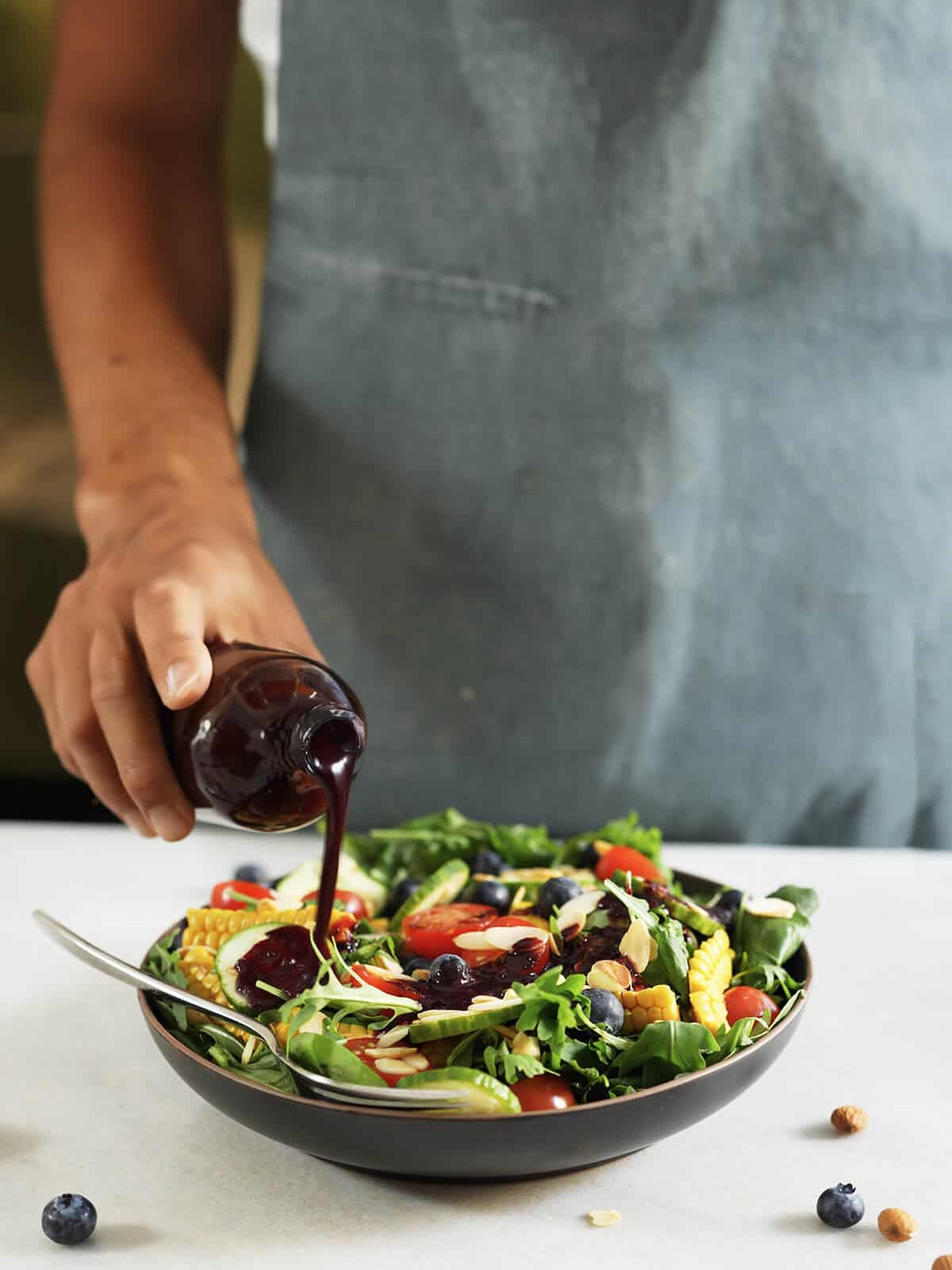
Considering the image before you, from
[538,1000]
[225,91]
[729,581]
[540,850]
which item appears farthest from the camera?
[225,91]

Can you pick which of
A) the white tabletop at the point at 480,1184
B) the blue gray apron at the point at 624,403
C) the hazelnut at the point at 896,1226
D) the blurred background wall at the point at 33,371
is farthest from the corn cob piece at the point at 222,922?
the blurred background wall at the point at 33,371

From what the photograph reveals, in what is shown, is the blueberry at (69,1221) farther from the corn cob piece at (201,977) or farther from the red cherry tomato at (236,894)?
the red cherry tomato at (236,894)

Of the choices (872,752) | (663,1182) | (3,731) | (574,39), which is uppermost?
(574,39)

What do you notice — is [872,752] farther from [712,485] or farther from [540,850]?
[540,850]

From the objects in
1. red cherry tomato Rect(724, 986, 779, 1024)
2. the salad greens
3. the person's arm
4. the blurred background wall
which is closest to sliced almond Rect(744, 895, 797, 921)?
the salad greens

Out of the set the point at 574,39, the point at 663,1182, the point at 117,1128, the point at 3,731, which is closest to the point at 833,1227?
the point at 663,1182

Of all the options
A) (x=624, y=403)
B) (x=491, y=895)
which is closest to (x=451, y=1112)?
(x=491, y=895)

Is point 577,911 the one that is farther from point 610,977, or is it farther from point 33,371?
point 33,371

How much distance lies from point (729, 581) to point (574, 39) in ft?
2.02

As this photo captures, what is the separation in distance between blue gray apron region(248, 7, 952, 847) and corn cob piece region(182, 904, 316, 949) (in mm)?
614

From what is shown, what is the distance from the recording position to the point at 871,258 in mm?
1471

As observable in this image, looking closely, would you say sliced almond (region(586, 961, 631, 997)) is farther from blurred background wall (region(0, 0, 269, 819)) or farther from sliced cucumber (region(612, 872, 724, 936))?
blurred background wall (region(0, 0, 269, 819))

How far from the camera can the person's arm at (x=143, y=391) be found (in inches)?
40.2

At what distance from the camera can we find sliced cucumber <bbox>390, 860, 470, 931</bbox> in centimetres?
109
